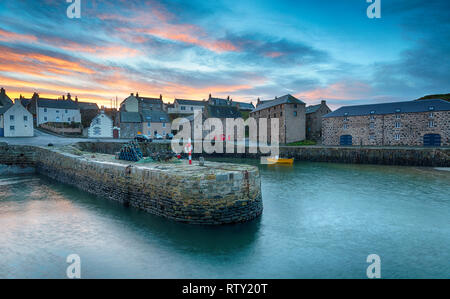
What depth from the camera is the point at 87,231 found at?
10391 millimetres

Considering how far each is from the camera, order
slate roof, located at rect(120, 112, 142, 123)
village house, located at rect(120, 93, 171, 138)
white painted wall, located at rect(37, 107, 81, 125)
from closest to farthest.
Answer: slate roof, located at rect(120, 112, 142, 123) → village house, located at rect(120, 93, 171, 138) → white painted wall, located at rect(37, 107, 81, 125)

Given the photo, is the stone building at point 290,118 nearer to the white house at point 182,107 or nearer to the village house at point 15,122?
the white house at point 182,107

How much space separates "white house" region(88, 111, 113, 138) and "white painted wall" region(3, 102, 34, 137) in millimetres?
10262

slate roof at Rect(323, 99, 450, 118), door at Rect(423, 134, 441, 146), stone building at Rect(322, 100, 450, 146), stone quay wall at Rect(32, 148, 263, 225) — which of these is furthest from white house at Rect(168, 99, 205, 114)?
stone quay wall at Rect(32, 148, 263, 225)

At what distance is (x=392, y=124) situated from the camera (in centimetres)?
3591

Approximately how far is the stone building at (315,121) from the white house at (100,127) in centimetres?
3969

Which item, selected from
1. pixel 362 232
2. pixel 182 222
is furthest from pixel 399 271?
pixel 182 222

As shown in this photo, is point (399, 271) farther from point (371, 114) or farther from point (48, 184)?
point (371, 114)

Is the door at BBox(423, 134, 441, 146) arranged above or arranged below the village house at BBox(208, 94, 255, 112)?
below

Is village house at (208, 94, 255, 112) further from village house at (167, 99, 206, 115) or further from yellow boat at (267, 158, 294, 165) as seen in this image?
yellow boat at (267, 158, 294, 165)

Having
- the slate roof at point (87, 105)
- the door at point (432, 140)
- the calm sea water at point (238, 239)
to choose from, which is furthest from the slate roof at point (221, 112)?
the calm sea water at point (238, 239)

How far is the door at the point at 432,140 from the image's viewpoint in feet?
109

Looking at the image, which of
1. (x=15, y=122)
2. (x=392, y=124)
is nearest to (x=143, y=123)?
(x=15, y=122)

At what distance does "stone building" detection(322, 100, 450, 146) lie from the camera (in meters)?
33.1
